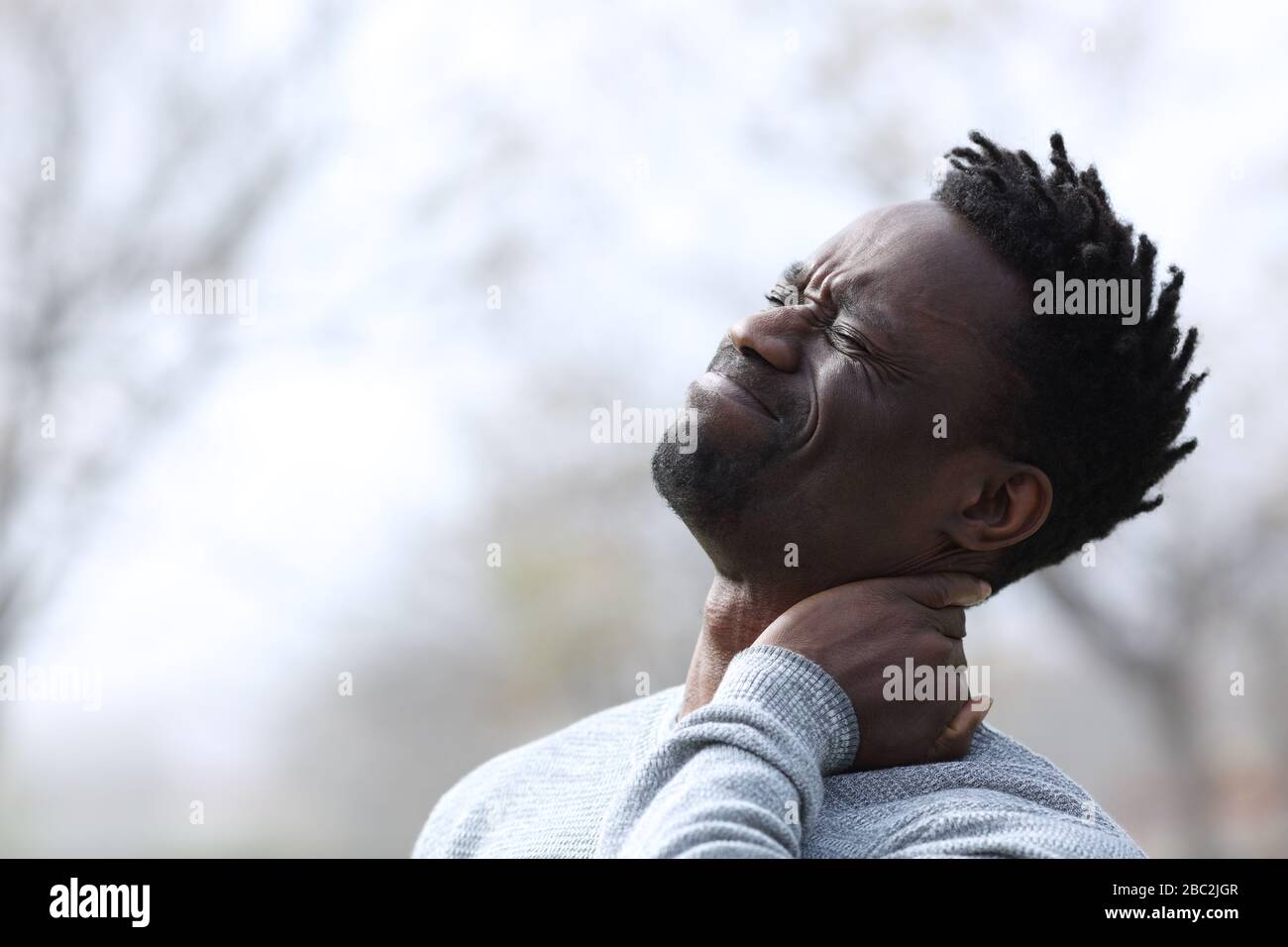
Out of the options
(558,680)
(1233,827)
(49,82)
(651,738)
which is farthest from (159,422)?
(1233,827)

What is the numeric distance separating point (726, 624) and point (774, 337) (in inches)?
11.4

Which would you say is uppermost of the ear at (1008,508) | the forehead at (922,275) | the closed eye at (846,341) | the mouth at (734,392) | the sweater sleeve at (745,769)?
the forehead at (922,275)

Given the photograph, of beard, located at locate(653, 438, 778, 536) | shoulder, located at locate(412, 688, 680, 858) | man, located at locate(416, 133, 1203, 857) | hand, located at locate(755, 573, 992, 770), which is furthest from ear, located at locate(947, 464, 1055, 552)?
shoulder, located at locate(412, 688, 680, 858)

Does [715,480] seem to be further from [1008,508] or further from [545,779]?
[545,779]

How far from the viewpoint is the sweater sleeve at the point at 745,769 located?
0.86 m

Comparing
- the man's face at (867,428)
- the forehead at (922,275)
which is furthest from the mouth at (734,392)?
the forehead at (922,275)

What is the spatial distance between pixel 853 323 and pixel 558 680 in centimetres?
268

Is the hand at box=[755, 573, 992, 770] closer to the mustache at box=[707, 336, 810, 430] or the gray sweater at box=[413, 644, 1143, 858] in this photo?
the gray sweater at box=[413, 644, 1143, 858]

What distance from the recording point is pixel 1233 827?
3.53 meters

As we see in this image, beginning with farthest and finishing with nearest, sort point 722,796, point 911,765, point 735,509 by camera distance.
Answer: point 735,509 → point 911,765 → point 722,796

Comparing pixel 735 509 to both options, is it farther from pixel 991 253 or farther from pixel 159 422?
pixel 159 422

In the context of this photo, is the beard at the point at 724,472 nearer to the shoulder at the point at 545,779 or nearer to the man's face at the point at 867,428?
the man's face at the point at 867,428

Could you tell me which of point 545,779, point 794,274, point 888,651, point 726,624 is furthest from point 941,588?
point 545,779

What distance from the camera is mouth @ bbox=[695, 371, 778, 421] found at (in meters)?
1.19
